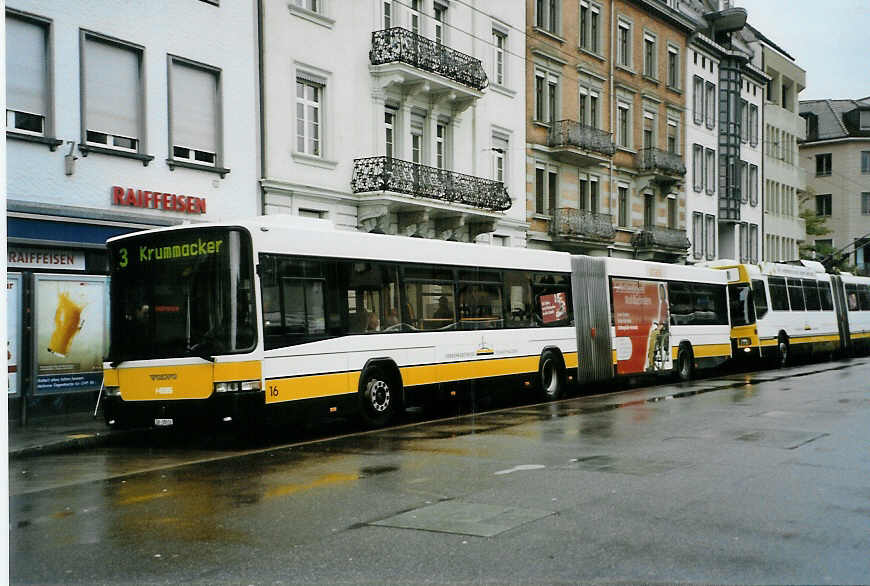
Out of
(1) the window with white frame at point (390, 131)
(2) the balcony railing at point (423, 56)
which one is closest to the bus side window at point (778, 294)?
(2) the balcony railing at point (423, 56)

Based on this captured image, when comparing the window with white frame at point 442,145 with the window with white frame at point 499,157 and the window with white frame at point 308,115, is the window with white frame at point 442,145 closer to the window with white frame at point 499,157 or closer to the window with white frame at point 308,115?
the window with white frame at point 499,157

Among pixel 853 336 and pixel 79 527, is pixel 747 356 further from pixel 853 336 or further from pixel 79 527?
pixel 79 527

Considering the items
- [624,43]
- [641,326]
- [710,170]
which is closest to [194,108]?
[641,326]

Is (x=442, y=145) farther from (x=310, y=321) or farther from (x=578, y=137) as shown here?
(x=310, y=321)

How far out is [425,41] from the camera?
2738 centimetres

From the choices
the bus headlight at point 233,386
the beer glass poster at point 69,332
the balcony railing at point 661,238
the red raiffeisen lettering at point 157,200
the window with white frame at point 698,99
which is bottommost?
the bus headlight at point 233,386

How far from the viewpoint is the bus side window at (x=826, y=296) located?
123 feet

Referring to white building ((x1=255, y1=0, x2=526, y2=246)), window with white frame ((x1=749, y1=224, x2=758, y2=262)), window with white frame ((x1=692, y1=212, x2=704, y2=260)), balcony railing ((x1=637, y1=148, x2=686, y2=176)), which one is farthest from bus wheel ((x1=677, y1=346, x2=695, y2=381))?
window with white frame ((x1=749, y1=224, x2=758, y2=262))

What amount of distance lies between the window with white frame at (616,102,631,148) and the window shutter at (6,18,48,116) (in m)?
27.4

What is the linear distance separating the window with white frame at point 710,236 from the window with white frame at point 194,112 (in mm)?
33066

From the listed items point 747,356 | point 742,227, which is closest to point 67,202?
point 747,356

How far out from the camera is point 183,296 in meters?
13.1

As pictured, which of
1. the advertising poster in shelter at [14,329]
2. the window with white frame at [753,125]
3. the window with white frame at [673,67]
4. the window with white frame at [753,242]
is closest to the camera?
the advertising poster in shelter at [14,329]

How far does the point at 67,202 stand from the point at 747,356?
2123cm
